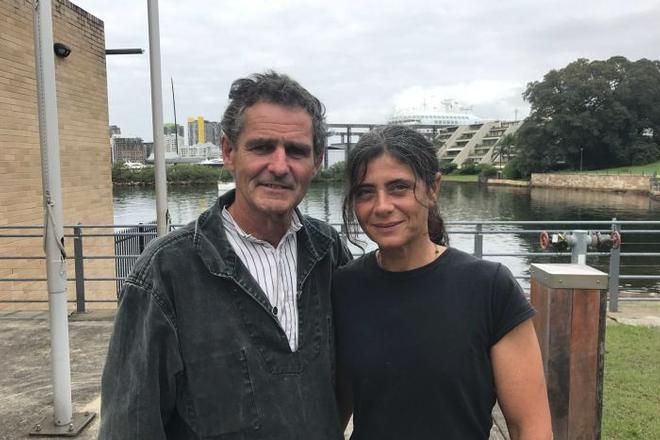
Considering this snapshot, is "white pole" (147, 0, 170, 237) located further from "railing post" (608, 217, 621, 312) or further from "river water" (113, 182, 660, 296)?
"railing post" (608, 217, 621, 312)

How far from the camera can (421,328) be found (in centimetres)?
148

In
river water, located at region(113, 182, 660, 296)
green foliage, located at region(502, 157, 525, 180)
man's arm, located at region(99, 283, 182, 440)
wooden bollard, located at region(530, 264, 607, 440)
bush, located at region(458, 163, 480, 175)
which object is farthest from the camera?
bush, located at region(458, 163, 480, 175)

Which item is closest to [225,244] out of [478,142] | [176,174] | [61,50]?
[61,50]

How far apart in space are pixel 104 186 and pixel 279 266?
879 cm

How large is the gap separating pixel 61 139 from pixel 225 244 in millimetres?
7668

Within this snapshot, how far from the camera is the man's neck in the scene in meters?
1.54

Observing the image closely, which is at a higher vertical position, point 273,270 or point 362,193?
point 362,193

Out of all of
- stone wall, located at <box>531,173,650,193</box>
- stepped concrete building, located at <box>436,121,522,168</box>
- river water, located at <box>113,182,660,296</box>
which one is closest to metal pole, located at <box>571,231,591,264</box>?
river water, located at <box>113,182,660,296</box>

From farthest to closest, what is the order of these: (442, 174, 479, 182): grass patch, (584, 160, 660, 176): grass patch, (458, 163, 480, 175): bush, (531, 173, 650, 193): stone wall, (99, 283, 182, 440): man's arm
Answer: (458, 163, 480, 175): bush < (442, 174, 479, 182): grass patch < (584, 160, 660, 176): grass patch < (531, 173, 650, 193): stone wall < (99, 283, 182, 440): man's arm

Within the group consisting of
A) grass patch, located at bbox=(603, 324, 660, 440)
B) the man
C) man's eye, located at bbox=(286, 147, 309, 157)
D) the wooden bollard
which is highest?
man's eye, located at bbox=(286, 147, 309, 157)

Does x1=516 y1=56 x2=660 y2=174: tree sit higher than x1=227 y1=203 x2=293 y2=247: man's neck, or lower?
higher

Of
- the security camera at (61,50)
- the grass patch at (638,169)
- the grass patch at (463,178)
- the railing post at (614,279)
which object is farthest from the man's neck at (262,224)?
the grass patch at (463,178)

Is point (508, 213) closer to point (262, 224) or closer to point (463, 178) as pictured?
point (262, 224)

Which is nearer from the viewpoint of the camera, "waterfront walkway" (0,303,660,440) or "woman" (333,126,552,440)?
"woman" (333,126,552,440)
